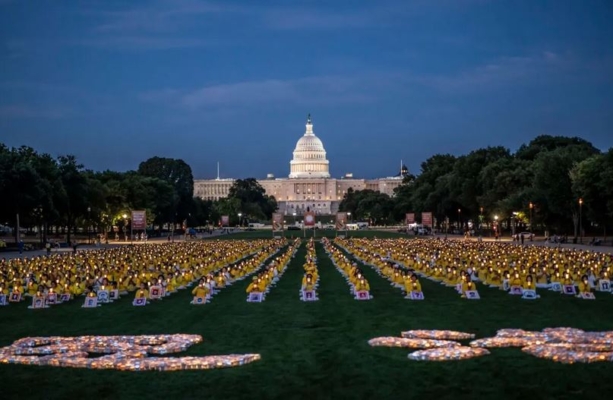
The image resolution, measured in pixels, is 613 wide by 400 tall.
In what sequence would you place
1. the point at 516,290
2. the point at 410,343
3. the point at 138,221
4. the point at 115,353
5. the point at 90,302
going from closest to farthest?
1. the point at 115,353
2. the point at 410,343
3. the point at 90,302
4. the point at 516,290
5. the point at 138,221

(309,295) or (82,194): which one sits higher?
(82,194)

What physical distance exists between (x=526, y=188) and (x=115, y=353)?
7220 cm

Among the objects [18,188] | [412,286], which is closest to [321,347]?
[412,286]

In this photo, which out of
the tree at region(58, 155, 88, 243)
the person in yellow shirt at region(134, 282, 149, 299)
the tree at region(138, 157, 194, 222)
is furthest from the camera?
the tree at region(138, 157, 194, 222)

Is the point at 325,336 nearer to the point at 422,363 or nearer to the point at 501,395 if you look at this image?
the point at 422,363

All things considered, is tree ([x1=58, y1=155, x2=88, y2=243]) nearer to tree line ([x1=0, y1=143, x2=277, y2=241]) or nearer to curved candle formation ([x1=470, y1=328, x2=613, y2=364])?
tree line ([x1=0, y1=143, x2=277, y2=241])

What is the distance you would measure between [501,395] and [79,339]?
406 inches

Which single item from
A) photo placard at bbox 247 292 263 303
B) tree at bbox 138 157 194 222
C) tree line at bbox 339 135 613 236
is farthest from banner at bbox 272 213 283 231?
photo placard at bbox 247 292 263 303

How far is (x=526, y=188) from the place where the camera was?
280 feet

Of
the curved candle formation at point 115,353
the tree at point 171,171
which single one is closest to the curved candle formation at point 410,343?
the curved candle formation at point 115,353

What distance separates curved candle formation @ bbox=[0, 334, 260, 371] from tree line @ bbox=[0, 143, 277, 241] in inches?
1962

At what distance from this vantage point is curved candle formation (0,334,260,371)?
1683 centimetres

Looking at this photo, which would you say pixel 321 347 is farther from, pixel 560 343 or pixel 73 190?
pixel 73 190

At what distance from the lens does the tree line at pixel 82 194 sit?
225 feet
